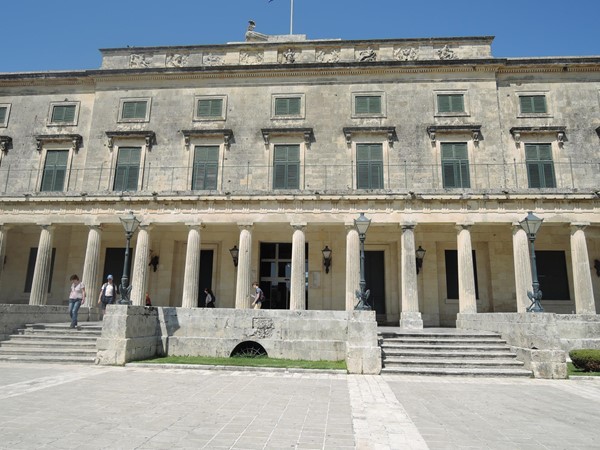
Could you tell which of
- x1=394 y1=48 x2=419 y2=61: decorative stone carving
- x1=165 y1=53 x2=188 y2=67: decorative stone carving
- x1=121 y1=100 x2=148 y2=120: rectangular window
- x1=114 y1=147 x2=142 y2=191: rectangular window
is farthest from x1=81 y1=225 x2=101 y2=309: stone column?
x1=394 y1=48 x2=419 y2=61: decorative stone carving

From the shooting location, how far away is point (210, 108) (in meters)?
24.6

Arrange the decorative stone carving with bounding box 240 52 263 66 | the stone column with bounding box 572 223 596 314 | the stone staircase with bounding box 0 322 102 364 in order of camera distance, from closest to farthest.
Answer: the stone staircase with bounding box 0 322 102 364, the stone column with bounding box 572 223 596 314, the decorative stone carving with bounding box 240 52 263 66

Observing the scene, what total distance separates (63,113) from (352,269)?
19.4 meters

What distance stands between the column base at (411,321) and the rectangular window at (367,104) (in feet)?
36.7

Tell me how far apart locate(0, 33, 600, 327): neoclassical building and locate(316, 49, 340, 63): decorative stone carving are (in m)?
0.09

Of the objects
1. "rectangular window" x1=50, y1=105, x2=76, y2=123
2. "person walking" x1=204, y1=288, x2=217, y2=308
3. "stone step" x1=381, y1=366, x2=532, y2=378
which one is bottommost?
"stone step" x1=381, y1=366, x2=532, y2=378

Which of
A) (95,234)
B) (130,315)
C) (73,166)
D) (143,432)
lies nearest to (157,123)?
(73,166)

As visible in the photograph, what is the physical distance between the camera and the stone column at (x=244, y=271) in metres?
20.4

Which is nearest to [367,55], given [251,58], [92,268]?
[251,58]

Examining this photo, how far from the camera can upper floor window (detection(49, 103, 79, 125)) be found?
993 inches

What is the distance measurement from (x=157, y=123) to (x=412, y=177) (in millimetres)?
14667

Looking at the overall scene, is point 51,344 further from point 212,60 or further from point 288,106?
point 212,60

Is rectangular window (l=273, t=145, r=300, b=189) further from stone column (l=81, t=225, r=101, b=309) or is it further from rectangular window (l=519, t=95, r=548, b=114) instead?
rectangular window (l=519, t=95, r=548, b=114)

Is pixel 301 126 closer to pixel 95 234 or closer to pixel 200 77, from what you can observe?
pixel 200 77
